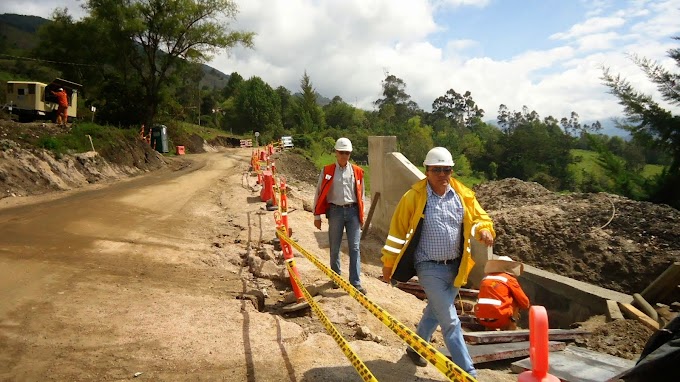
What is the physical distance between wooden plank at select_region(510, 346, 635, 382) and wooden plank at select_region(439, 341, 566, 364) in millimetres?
135

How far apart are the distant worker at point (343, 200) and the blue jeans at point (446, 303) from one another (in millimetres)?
2231

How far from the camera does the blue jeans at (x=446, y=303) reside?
143 inches

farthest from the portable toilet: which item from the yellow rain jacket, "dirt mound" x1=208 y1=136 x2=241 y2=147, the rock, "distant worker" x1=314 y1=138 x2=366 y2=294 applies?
the yellow rain jacket

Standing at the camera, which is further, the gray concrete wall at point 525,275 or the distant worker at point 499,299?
the gray concrete wall at point 525,275

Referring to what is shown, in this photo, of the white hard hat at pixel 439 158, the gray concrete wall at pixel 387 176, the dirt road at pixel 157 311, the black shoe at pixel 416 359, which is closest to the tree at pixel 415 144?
the gray concrete wall at pixel 387 176

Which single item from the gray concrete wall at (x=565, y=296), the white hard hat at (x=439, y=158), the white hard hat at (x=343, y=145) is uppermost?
the white hard hat at (x=343, y=145)

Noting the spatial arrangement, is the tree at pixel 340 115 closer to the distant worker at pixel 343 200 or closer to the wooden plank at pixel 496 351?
the distant worker at pixel 343 200

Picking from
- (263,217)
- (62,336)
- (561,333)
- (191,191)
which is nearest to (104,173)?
(191,191)

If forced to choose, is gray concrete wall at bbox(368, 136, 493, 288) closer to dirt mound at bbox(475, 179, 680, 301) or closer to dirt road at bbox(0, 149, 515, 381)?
dirt road at bbox(0, 149, 515, 381)

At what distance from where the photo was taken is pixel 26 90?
19391 millimetres

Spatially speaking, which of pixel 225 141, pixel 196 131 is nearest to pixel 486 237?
pixel 196 131

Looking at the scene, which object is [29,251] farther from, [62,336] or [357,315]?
[357,315]

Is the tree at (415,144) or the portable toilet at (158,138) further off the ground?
the tree at (415,144)

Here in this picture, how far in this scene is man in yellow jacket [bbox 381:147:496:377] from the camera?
3.67m
